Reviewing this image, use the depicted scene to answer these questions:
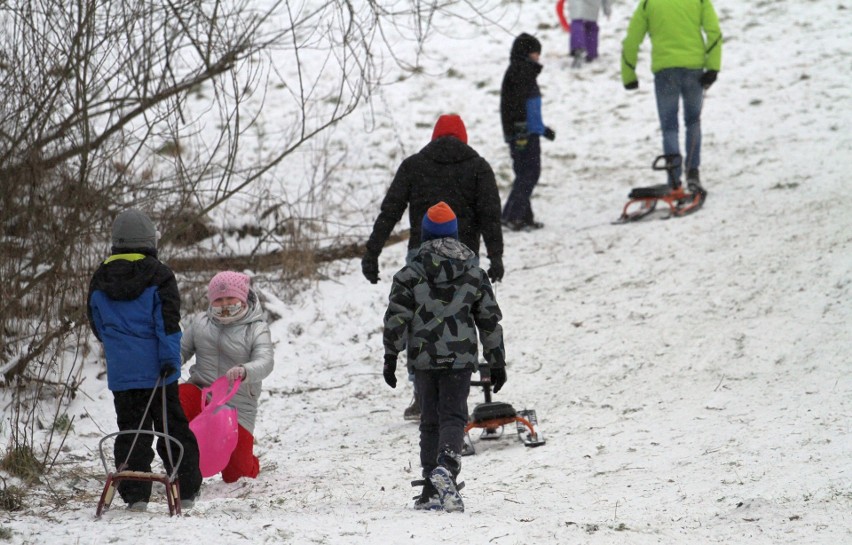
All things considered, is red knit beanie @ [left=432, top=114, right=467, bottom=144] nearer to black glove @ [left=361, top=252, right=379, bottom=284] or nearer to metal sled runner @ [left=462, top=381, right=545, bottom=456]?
black glove @ [left=361, top=252, right=379, bottom=284]

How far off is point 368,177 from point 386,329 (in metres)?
7.49

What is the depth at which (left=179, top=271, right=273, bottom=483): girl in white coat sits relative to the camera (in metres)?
5.52

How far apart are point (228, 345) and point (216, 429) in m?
0.47

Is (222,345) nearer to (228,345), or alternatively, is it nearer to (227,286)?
(228,345)

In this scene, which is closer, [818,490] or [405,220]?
[818,490]

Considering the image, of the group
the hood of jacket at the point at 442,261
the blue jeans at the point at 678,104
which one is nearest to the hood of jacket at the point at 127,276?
the hood of jacket at the point at 442,261

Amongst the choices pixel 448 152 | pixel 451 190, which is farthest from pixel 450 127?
pixel 451 190

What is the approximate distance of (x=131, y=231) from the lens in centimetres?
478

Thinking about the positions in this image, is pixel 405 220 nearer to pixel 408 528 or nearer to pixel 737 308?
pixel 737 308

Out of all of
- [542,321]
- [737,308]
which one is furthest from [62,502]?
[737,308]

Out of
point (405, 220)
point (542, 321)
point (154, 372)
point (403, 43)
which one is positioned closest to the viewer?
point (154, 372)

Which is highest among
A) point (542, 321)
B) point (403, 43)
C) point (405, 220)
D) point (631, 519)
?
point (403, 43)

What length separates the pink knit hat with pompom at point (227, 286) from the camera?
18.0 ft

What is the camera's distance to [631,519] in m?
4.64
